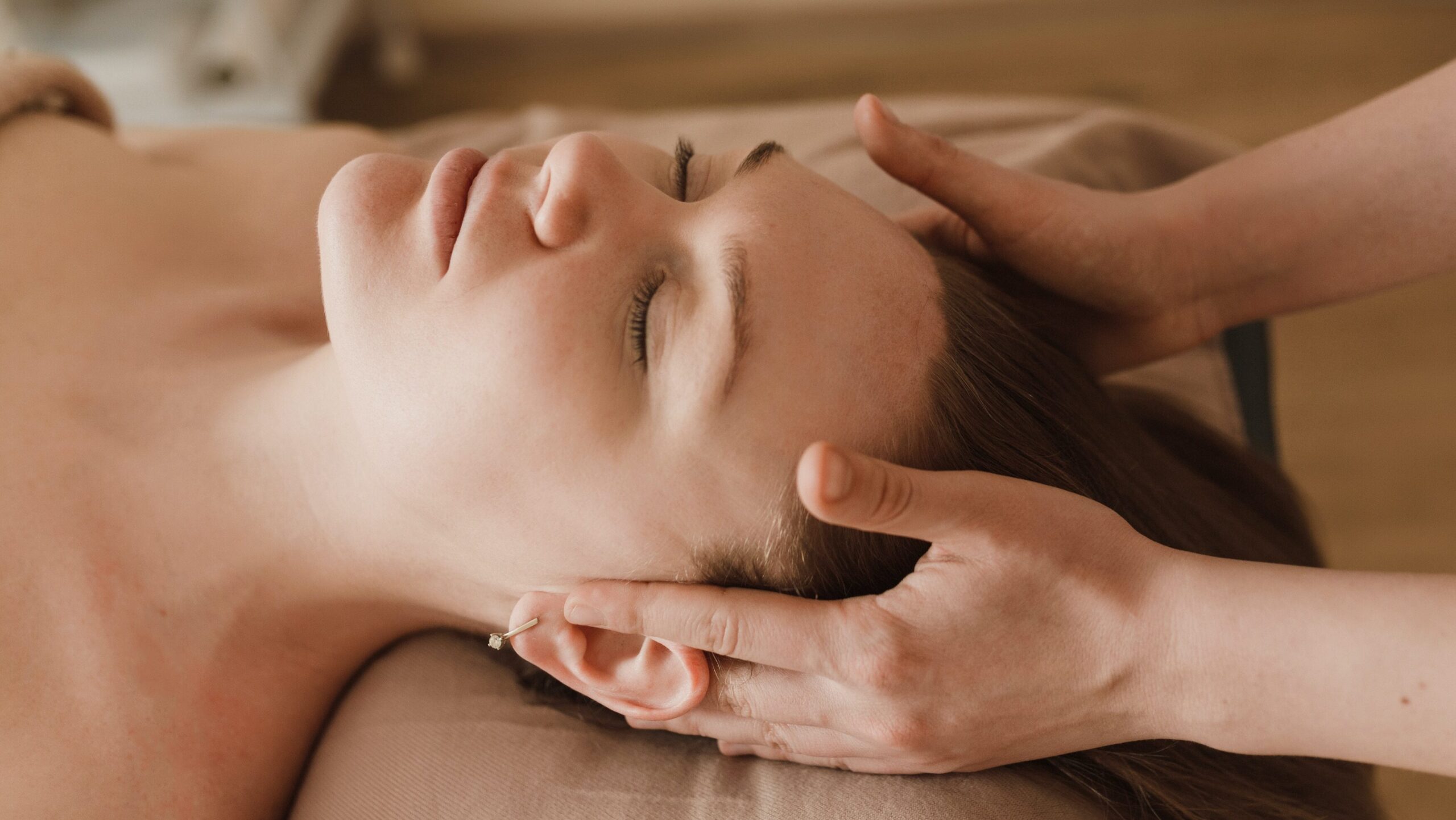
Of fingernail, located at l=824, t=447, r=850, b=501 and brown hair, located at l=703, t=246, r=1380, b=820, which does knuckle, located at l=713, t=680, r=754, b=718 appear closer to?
brown hair, located at l=703, t=246, r=1380, b=820

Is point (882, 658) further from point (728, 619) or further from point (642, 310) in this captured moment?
point (642, 310)

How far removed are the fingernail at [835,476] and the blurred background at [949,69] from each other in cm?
187

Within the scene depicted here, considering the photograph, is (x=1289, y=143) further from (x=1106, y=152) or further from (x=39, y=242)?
(x=39, y=242)

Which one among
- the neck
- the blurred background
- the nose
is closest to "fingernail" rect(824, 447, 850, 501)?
the nose

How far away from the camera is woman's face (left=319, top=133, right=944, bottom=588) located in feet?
2.99

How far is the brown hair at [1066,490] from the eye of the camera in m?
0.97

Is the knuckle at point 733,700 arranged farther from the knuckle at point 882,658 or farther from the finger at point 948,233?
the finger at point 948,233

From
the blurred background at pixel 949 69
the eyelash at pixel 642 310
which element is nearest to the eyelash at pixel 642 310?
the eyelash at pixel 642 310

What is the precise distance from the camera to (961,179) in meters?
1.21

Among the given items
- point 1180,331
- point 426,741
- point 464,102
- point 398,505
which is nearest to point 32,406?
point 398,505

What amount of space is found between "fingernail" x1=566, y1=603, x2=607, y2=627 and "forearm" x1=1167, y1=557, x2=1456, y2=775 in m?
0.51

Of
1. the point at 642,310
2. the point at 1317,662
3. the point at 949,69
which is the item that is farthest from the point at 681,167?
the point at 949,69

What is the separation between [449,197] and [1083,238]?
2.49ft

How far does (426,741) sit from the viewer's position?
1085 mm
